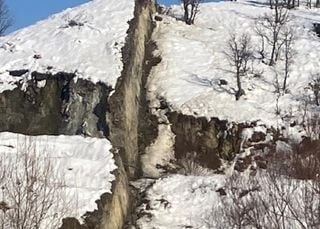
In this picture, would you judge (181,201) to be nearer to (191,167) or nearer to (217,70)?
(191,167)

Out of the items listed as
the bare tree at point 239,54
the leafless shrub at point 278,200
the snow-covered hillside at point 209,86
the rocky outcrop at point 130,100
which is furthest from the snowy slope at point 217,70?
the leafless shrub at point 278,200

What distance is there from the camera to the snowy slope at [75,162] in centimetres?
2200

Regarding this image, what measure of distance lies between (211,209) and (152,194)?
10.5ft

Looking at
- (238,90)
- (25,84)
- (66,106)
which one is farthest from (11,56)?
(238,90)

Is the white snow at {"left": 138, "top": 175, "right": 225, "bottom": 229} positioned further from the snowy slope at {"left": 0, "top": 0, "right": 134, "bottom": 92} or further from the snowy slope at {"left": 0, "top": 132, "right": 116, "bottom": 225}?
Answer: the snowy slope at {"left": 0, "top": 0, "right": 134, "bottom": 92}

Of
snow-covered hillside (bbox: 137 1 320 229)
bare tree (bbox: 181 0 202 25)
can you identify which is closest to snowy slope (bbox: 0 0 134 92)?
snow-covered hillside (bbox: 137 1 320 229)

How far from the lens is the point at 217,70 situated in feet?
136

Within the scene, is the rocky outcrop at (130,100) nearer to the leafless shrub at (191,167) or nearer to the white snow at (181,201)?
the leafless shrub at (191,167)

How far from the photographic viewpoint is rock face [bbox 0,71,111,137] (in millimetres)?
33312

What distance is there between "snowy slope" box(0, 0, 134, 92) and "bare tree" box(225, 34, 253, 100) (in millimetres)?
6222

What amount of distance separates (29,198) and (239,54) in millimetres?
24780

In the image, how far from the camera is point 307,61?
42.3 metres

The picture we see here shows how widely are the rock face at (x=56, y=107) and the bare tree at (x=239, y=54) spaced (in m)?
7.67

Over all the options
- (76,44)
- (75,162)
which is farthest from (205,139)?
(75,162)
